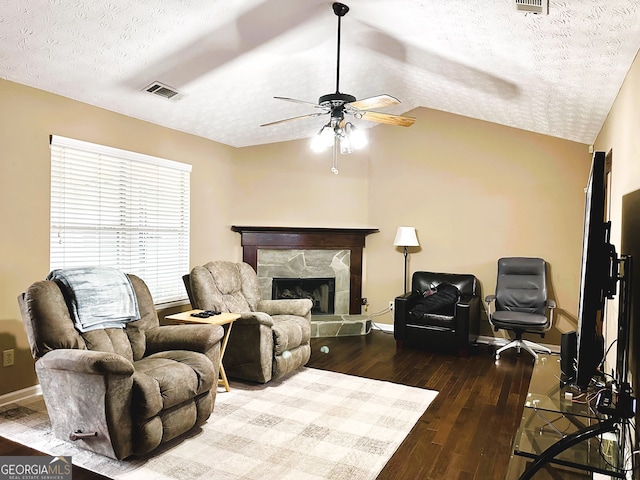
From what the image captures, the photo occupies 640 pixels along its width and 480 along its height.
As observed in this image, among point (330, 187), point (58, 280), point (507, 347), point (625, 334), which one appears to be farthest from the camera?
point (330, 187)

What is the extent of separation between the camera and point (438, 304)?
5156 mm

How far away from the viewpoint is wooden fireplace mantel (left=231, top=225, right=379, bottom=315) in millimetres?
5902

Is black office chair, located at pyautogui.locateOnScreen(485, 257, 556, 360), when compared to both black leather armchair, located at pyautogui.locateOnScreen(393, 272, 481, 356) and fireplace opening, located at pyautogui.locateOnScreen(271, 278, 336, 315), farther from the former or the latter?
fireplace opening, located at pyautogui.locateOnScreen(271, 278, 336, 315)

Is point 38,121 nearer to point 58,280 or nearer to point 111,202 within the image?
point 111,202

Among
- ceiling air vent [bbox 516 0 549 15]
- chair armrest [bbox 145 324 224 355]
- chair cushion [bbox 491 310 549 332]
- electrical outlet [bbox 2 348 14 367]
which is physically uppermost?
ceiling air vent [bbox 516 0 549 15]

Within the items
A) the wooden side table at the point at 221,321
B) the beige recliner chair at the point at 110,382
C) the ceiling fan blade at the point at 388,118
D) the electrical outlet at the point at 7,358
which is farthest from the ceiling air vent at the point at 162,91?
the electrical outlet at the point at 7,358

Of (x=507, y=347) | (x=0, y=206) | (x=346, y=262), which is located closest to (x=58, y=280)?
(x=0, y=206)

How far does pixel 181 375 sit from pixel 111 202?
214 centimetres

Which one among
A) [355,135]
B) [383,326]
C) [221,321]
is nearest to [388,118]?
[355,135]

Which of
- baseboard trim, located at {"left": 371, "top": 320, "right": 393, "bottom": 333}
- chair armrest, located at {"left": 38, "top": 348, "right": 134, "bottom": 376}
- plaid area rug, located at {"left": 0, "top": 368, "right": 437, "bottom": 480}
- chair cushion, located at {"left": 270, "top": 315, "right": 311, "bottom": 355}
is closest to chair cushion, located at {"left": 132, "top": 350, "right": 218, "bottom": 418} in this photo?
chair armrest, located at {"left": 38, "top": 348, "right": 134, "bottom": 376}

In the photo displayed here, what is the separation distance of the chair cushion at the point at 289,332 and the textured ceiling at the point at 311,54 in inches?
87.2

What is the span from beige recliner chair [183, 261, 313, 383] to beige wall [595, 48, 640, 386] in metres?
2.52

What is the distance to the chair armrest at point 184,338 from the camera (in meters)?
3.18

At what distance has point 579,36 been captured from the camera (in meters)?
2.45
